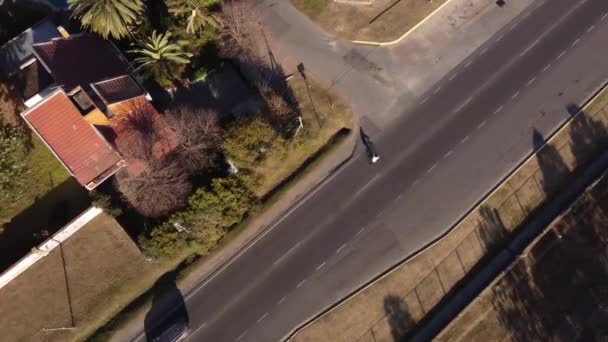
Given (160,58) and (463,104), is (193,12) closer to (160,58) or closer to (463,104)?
(160,58)

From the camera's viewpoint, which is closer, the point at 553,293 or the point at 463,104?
the point at 553,293

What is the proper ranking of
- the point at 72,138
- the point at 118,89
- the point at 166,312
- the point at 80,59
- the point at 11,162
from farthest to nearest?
the point at 80,59 → the point at 11,162 → the point at 118,89 → the point at 166,312 → the point at 72,138

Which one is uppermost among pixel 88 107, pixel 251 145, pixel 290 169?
pixel 88 107

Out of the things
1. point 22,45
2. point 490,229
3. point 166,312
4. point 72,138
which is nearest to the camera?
point 72,138

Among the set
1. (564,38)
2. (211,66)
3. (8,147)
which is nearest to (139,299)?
(8,147)

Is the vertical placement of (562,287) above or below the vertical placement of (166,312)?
below

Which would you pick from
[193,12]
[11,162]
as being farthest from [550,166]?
[11,162]
